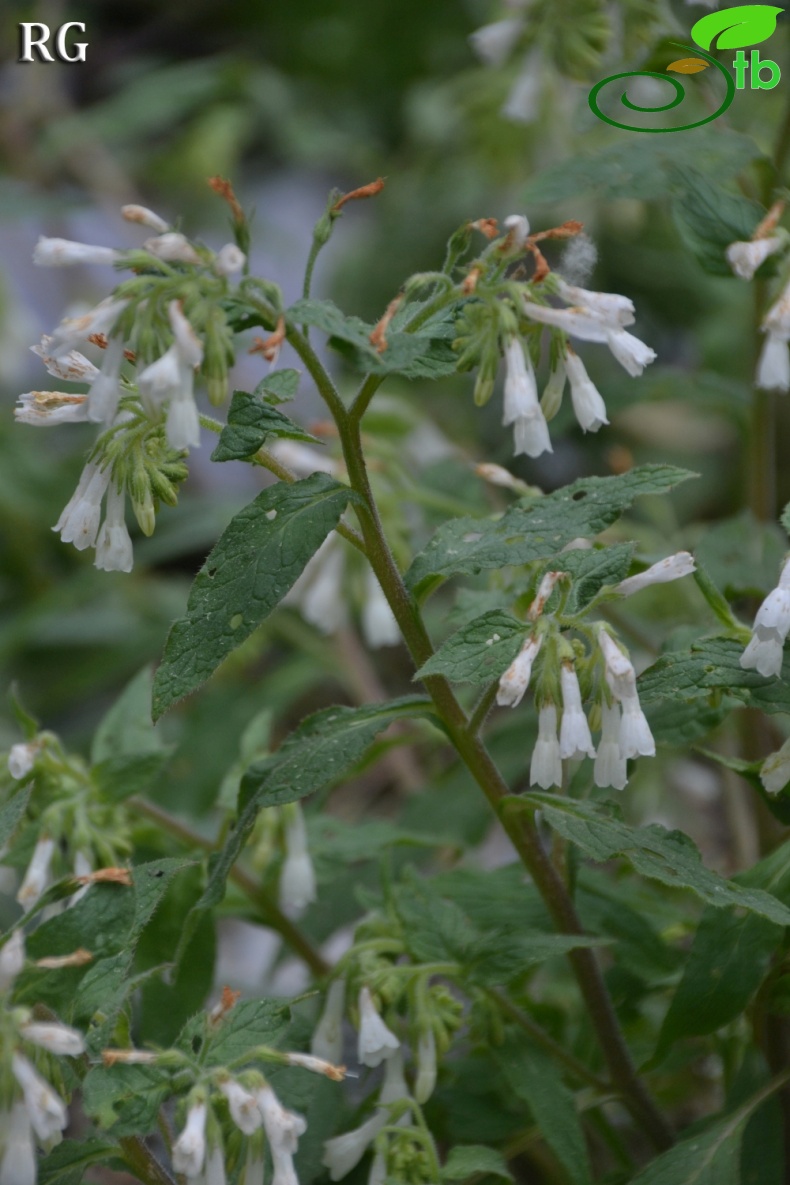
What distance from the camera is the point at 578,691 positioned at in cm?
115

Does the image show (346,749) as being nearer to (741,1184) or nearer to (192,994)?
(192,994)

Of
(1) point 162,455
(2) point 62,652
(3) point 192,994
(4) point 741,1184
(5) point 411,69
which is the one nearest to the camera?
(1) point 162,455

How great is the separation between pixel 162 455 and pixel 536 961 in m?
0.62

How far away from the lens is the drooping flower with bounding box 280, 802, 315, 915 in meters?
1.58

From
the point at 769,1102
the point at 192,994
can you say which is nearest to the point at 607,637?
the point at 769,1102

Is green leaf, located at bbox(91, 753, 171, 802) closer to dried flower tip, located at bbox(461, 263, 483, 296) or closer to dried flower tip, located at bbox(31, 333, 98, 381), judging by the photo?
dried flower tip, located at bbox(31, 333, 98, 381)

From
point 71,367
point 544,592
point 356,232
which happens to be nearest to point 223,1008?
point 544,592

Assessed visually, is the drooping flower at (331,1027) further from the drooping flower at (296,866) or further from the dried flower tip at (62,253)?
the dried flower tip at (62,253)

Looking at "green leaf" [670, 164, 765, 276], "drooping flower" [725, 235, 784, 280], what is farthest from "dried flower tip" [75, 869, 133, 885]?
"green leaf" [670, 164, 765, 276]

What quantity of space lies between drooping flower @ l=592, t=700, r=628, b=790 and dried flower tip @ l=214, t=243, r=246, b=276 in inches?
20.4

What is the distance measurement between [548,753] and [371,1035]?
0.37m

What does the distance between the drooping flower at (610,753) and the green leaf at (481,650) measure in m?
0.11

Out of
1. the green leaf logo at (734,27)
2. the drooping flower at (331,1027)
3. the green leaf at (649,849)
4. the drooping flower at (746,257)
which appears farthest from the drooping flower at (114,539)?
the green leaf logo at (734,27)

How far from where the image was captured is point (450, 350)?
1.16 meters
